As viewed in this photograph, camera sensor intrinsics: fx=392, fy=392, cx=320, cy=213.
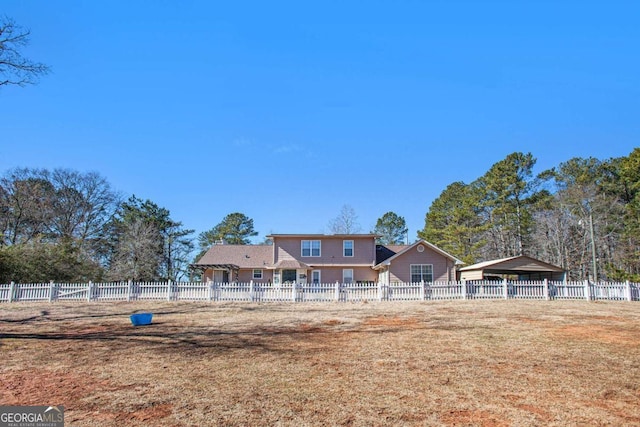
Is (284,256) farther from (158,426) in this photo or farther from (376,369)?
(158,426)

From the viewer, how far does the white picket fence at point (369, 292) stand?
19.5 m

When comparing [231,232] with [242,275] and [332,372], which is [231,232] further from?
[332,372]

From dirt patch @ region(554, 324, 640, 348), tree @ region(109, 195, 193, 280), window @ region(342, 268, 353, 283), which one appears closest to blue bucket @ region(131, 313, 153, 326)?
dirt patch @ region(554, 324, 640, 348)

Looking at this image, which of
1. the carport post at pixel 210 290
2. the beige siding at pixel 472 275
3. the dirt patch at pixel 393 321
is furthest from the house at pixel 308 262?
the dirt patch at pixel 393 321

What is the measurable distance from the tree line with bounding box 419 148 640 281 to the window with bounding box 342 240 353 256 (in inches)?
544

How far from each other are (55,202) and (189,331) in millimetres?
34471

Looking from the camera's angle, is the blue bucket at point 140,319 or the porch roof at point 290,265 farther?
the porch roof at point 290,265

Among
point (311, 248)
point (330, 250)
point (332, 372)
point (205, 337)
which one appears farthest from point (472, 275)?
point (332, 372)

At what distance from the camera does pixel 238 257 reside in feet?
101

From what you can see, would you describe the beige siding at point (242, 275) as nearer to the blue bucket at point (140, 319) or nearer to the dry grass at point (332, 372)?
the blue bucket at point (140, 319)

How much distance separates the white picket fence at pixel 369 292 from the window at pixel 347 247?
32.3ft

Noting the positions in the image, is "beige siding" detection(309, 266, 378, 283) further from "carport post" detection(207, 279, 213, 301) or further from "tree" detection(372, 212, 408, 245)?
"tree" detection(372, 212, 408, 245)

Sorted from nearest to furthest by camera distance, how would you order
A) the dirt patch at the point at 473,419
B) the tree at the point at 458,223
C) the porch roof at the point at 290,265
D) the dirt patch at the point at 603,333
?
the dirt patch at the point at 473,419
the dirt patch at the point at 603,333
the porch roof at the point at 290,265
the tree at the point at 458,223

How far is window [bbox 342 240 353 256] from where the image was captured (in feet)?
97.3
